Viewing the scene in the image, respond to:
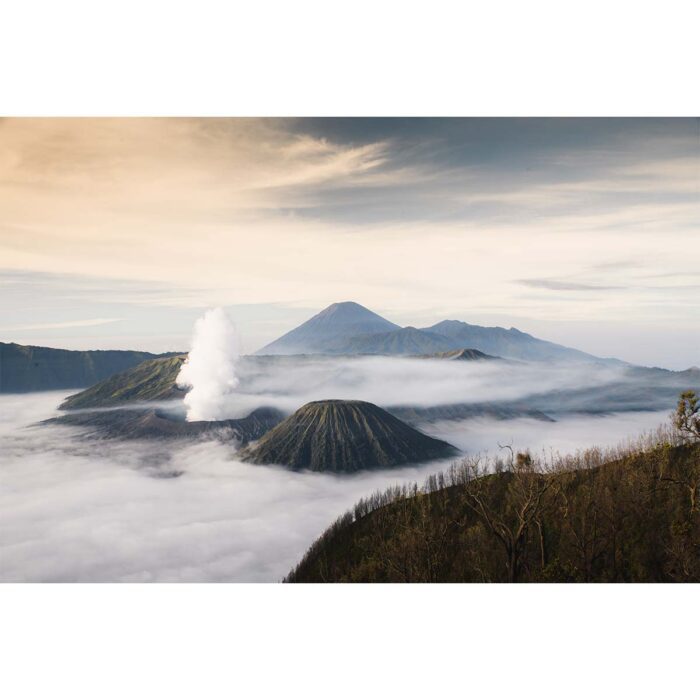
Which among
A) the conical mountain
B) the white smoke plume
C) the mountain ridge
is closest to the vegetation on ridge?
the mountain ridge

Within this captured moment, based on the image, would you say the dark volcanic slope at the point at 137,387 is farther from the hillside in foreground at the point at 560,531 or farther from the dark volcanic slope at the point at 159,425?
the hillside in foreground at the point at 560,531

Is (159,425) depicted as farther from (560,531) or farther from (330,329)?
(560,531)

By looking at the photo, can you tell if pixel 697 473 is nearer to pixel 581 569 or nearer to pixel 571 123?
pixel 581 569

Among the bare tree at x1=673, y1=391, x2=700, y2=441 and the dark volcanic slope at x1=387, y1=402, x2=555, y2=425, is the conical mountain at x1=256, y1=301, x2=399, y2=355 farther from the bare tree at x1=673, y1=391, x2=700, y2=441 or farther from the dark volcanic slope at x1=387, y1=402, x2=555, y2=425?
the bare tree at x1=673, y1=391, x2=700, y2=441

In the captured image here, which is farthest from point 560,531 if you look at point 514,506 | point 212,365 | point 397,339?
point 212,365

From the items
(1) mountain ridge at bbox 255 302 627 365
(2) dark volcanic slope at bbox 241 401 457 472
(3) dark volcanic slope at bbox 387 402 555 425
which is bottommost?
(2) dark volcanic slope at bbox 241 401 457 472

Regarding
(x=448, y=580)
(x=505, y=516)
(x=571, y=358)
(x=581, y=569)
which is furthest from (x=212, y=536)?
(x=571, y=358)
